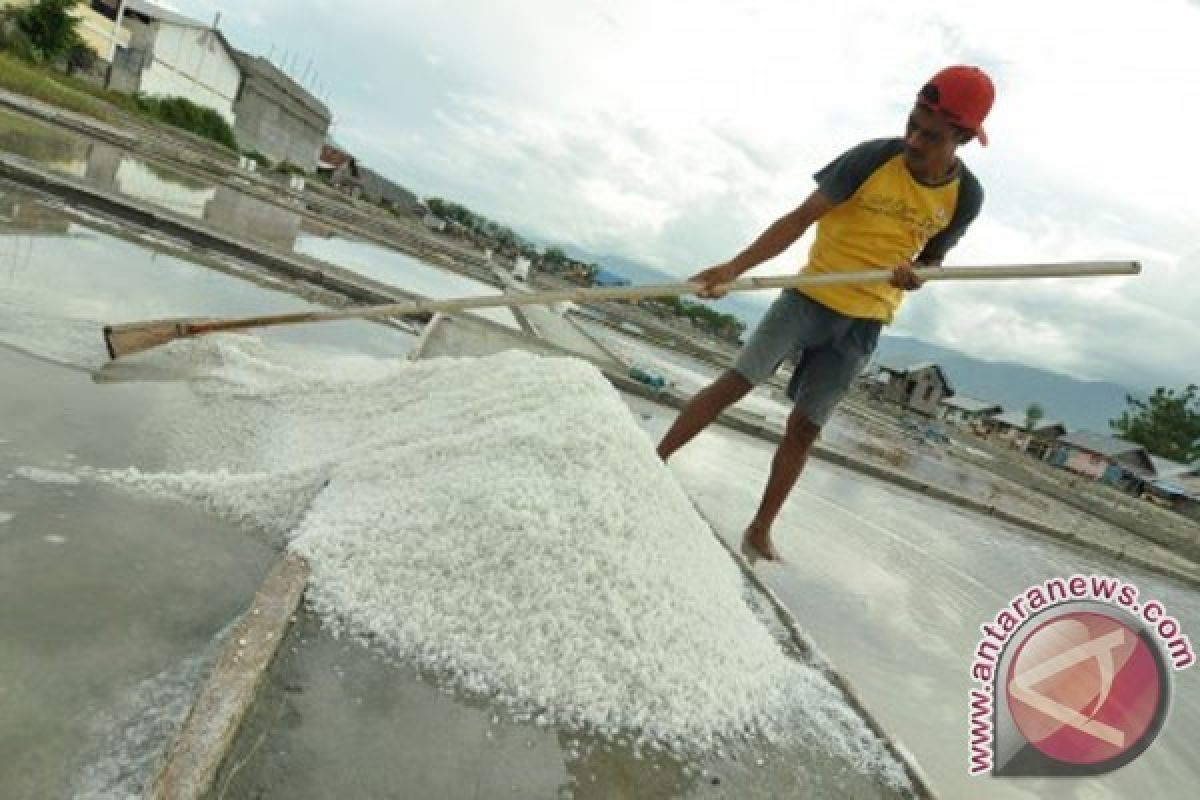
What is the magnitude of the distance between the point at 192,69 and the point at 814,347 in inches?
1602

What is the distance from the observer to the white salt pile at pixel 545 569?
150cm

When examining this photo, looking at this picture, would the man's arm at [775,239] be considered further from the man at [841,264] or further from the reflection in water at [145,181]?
the reflection in water at [145,181]

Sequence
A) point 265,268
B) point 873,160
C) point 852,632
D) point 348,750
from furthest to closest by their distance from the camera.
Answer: point 265,268 → point 873,160 → point 852,632 → point 348,750

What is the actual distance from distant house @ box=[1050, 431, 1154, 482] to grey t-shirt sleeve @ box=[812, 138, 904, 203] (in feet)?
149

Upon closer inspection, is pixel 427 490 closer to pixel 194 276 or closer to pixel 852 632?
pixel 852 632

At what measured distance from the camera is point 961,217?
296 centimetres

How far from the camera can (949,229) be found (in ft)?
9.75

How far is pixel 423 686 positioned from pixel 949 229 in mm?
2458

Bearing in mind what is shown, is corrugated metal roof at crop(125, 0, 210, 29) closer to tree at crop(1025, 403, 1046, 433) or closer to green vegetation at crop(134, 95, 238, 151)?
green vegetation at crop(134, 95, 238, 151)

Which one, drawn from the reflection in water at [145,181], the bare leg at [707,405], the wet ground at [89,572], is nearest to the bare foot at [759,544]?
the bare leg at [707,405]

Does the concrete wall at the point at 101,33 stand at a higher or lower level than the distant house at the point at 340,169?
higher

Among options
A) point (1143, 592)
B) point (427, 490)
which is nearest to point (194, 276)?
point (427, 490)

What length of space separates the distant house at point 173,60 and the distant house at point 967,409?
1767 inches

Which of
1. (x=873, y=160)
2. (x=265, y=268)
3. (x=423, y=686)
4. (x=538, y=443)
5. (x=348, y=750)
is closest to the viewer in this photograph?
(x=348, y=750)
